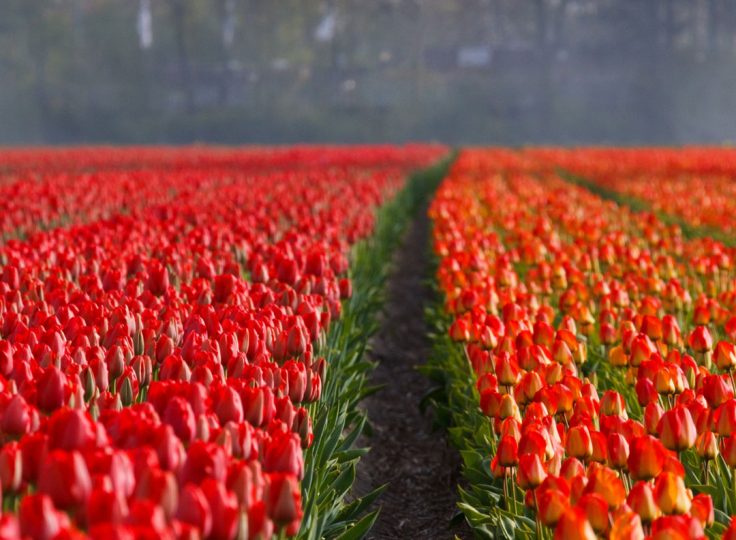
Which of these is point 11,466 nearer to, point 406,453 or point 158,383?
point 158,383

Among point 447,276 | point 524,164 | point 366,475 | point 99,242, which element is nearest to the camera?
point 366,475

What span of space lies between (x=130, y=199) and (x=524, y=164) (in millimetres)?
10809

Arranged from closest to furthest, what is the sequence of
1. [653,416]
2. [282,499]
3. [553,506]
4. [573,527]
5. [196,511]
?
1. [196,511]
2. [573,527]
3. [282,499]
4. [553,506]
5. [653,416]

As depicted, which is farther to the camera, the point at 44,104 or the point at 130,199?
the point at 44,104

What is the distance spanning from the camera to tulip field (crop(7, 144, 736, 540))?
1981 mm

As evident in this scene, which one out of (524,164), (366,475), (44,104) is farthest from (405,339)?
(44,104)

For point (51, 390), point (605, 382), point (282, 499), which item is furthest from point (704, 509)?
point (605, 382)

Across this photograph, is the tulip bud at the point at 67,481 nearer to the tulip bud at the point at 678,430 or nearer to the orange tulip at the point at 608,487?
the orange tulip at the point at 608,487

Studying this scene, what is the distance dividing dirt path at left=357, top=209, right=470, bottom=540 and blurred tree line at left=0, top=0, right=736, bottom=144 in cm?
4791

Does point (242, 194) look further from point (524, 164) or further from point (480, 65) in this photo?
point (480, 65)

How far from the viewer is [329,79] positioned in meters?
62.4

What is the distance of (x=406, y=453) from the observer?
504 centimetres

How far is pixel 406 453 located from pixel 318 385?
2143mm

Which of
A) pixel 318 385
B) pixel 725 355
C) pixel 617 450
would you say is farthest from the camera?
pixel 725 355
